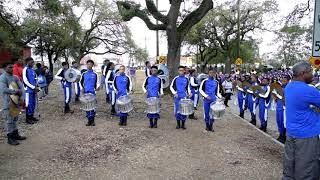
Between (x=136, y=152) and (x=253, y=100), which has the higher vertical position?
(x=253, y=100)

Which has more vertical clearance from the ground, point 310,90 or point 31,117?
point 310,90

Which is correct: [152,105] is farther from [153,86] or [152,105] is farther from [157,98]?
[153,86]

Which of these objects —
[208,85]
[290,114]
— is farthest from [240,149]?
[290,114]

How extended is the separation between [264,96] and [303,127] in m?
7.26

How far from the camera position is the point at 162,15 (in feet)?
64.1

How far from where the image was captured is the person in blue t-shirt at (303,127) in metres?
5.43

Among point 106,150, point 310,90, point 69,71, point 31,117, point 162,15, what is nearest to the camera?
point 310,90

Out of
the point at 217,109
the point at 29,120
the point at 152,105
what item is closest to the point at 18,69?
the point at 29,120

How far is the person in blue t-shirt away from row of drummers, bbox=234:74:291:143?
4629mm

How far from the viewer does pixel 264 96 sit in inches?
497

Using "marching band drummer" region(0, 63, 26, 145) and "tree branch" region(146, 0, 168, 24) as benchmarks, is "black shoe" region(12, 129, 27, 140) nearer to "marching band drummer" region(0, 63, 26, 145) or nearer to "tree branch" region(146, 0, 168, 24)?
"marching band drummer" region(0, 63, 26, 145)

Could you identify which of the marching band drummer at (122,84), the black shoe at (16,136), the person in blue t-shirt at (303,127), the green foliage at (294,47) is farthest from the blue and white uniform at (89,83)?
the green foliage at (294,47)

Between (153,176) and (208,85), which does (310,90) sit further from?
(208,85)

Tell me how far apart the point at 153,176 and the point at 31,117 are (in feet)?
20.5
